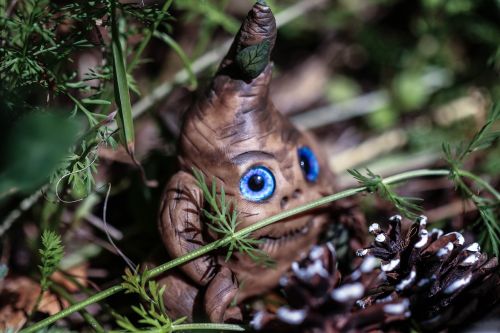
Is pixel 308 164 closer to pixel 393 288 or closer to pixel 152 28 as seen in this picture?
pixel 393 288

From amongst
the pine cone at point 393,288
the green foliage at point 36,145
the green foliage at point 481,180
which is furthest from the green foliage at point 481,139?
the green foliage at point 36,145

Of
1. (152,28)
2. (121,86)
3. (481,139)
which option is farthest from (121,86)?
(481,139)

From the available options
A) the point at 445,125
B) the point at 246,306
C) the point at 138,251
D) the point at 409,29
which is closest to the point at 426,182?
the point at 445,125

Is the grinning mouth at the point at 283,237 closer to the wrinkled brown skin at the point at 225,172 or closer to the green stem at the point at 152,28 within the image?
the wrinkled brown skin at the point at 225,172

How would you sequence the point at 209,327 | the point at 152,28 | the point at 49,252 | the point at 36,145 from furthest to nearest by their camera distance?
the point at 152,28 → the point at 49,252 → the point at 209,327 → the point at 36,145

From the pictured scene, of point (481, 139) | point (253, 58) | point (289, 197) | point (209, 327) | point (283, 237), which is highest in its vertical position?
point (253, 58)

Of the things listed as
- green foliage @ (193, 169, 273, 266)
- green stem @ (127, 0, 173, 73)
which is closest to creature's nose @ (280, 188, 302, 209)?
green foliage @ (193, 169, 273, 266)

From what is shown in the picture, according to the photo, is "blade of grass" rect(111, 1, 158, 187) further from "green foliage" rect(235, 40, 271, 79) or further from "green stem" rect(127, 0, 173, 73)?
"green foliage" rect(235, 40, 271, 79)
